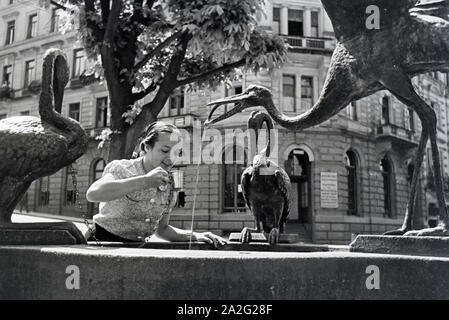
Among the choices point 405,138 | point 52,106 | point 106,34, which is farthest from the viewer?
point 405,138

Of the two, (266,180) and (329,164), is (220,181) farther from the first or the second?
(266,180)

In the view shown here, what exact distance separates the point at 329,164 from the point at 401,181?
558 centimetres

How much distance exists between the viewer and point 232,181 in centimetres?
2098

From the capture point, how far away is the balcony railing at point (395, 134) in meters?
23.2

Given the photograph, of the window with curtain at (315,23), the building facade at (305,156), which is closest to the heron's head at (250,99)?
the building facade at (305,156)

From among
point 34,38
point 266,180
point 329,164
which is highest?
point 34,38

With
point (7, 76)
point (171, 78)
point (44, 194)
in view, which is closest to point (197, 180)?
point (171, 78)

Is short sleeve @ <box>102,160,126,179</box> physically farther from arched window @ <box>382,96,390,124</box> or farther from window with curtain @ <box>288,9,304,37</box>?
arched window @ <box>382,96,390,124</box>

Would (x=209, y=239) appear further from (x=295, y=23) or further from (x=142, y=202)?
(x=295, y=23)

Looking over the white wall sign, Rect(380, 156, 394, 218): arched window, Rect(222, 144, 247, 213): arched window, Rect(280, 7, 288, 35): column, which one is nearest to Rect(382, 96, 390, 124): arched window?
Rect(380, 156, 394, 218): arched window

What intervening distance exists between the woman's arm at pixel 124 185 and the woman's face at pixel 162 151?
1.71ft

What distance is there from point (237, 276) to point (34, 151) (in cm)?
158

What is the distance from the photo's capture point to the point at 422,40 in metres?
2.79

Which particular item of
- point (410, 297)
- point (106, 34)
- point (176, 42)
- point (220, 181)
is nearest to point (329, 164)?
point (220, 181)
